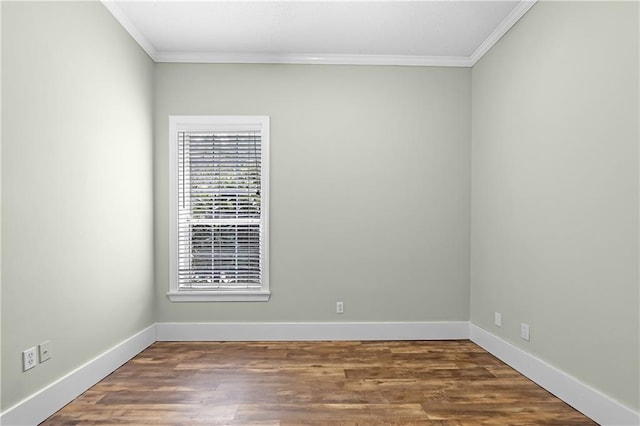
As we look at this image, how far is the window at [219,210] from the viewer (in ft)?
13.3

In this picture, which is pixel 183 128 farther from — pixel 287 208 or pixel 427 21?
pixel 427 21

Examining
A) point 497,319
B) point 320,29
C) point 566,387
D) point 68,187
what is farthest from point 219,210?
point 566,387

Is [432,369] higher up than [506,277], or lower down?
lower down

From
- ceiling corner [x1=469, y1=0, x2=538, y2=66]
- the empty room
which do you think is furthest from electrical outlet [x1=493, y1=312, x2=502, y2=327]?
ceiling corner [x1=469, y1=0, x2=538, y2=66]

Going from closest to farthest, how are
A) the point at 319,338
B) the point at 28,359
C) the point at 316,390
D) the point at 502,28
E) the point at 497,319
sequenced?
1. the point at 28,359
2. the point at 316,390
3. the point at 502,28
4. the point at 497,319
5. the point at 319,338

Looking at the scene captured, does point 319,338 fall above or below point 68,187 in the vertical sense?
below

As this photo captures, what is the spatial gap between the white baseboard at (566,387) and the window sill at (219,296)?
216 centimetres

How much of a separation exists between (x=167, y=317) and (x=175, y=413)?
67.7 inches

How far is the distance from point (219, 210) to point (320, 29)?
192 centimetres

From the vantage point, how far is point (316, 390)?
2793 millimetres

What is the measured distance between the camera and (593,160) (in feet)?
7.90

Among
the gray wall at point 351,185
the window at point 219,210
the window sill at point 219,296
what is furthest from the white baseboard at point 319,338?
the window at point 219,210

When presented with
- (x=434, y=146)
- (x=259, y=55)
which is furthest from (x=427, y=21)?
(x=259, y=55)

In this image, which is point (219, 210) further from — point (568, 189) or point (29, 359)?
point (568, 189)
